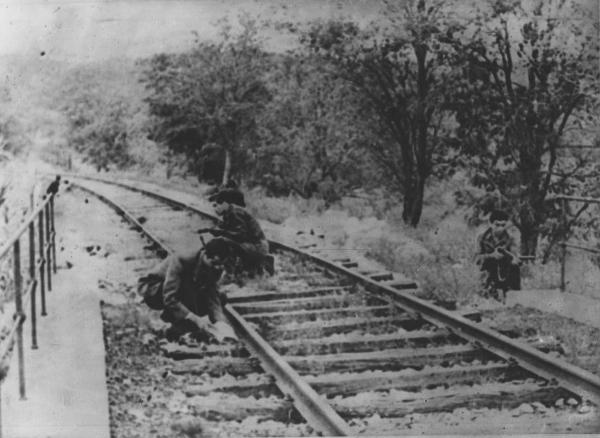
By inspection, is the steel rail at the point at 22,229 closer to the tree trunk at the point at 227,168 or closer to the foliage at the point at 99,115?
the foliage at the point at 99,115

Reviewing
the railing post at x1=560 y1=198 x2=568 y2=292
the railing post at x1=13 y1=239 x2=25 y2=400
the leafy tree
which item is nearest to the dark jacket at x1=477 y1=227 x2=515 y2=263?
the railing post at x1=560 y1=198 x2=568 y2=292

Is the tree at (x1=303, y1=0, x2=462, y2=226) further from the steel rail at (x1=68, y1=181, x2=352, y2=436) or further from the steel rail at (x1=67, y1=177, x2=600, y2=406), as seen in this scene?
the steel rail at (x1=68, y1=181, x2=352, y2=436)

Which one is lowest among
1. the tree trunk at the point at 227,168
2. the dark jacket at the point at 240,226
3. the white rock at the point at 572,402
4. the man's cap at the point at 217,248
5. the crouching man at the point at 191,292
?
the white rock at the point at 572,402

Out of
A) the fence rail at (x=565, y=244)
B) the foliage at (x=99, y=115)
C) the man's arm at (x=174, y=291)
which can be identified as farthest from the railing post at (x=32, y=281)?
the fence rail at (x=565, y=244)

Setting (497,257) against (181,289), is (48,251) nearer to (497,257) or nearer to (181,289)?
(181,289)

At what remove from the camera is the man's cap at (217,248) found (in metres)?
4.48

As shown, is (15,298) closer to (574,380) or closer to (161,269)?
(161,269)

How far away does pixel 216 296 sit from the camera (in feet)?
14.7

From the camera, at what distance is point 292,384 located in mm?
4129

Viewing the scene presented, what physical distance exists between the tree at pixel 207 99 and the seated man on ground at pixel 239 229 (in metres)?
0.11

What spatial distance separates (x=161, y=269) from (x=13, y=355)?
795 mm

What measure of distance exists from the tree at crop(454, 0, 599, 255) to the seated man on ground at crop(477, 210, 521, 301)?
0.29 ft

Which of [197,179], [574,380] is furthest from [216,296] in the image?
[574,380]

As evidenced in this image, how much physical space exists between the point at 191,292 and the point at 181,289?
56mm
